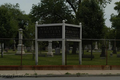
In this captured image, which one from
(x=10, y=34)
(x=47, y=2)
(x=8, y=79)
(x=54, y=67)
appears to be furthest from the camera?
(x=47, y=2)

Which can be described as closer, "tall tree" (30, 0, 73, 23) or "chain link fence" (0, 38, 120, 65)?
"chain link fence" (0, 38, 120, 65)

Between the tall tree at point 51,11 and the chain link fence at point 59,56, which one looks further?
the tall tree at point 51,11

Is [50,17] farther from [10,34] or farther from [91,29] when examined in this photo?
[91,29]

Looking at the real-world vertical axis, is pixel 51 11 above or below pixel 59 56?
above

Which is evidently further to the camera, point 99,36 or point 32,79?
point 99,36

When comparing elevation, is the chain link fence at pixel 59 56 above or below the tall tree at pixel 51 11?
below

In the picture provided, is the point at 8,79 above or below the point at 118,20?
below

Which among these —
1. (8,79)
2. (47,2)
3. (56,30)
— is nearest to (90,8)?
(56,30)

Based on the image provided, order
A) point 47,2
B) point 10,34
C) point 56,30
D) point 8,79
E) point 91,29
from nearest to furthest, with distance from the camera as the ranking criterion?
1. point 8,79
2. point 56,30
3. point 91,29
4. point 10,34
5. point 47,2

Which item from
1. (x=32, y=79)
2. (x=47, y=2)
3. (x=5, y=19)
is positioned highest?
(x=47, y=2)

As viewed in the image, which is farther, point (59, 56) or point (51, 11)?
point (51, 11)

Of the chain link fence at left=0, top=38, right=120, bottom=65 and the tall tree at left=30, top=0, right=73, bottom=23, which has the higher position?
the tall tree at left=30, top=0, right=73, bottom=23

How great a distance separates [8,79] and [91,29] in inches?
531

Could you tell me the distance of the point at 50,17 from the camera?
1561 inches
